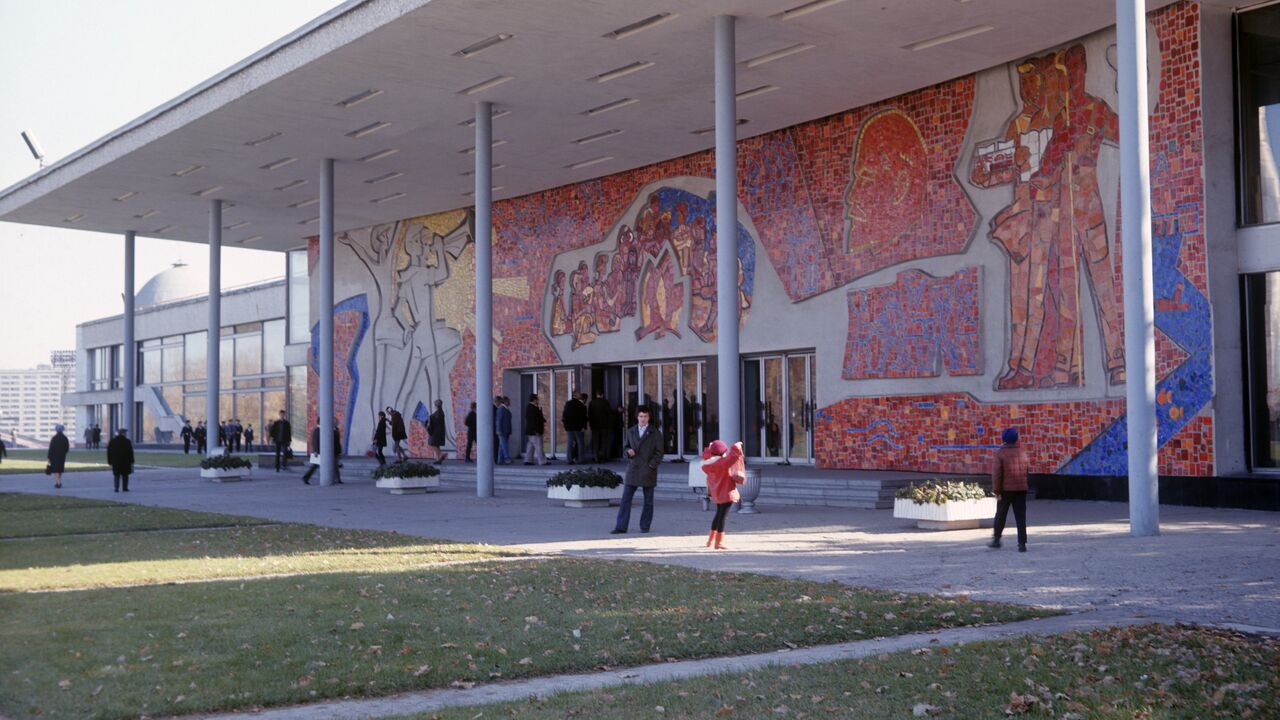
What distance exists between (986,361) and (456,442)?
18.8m

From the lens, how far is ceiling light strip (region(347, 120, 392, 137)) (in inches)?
1041

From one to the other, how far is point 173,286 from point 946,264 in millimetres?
66856

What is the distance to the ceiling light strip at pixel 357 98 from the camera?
23.9 metres

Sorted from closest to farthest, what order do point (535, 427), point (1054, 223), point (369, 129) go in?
point (1054, 223) → point (369, 129) → point (535, 427)

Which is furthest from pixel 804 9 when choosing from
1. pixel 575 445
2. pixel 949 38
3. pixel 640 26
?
pixel 575 445

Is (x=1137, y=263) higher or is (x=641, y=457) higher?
(x=1137, y=263)

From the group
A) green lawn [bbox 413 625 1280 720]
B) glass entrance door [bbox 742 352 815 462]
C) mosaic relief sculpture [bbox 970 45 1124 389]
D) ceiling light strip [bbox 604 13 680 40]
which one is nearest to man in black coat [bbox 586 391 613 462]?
glass entrance door [bbox 742 352 815 462]

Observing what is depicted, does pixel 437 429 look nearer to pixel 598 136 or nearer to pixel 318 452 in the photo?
pixel 318 452

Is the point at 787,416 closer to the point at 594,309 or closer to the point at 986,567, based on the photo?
the point at 594,309

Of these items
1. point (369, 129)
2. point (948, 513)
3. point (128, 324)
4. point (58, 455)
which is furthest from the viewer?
point (128, 324)

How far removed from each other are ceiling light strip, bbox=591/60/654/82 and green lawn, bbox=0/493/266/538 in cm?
1029

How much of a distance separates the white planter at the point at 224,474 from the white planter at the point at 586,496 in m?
14.4

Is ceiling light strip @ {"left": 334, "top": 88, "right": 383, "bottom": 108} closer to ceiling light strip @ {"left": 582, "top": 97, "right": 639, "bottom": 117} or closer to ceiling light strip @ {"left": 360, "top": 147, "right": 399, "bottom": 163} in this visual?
ceiling light strip @ {"left": 360, "top": 147, "right": 399, "bottom": 163}

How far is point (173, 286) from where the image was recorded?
258 ft
